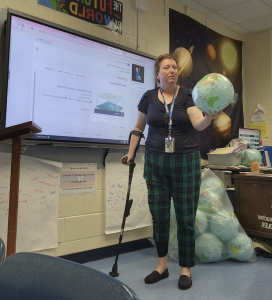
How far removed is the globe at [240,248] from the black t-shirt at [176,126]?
889 mm

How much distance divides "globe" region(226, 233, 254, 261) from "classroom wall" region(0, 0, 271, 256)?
774 millimetres

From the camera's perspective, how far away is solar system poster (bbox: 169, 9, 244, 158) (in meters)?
3.00

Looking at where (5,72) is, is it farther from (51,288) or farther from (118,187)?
(51,288)

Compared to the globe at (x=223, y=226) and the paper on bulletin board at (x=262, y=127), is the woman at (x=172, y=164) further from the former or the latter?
the paper on bulletin board at (x=262, y=127)

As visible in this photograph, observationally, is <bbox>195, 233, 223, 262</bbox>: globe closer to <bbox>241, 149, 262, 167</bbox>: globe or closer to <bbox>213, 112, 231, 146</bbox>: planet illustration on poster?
<bbox>241, 149, 262, 167</bbox>: globe

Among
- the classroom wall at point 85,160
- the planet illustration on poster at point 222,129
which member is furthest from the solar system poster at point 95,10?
the planet illustration on poster at point 222,129

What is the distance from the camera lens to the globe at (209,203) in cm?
212

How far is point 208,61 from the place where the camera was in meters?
3.36

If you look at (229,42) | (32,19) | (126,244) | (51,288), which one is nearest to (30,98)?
(32,19)

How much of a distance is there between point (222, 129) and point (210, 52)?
98cm

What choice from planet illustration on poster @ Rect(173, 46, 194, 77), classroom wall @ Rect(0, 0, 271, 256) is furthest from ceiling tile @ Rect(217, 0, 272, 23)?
classroom wall @ Rect(0, 0, 271, 256)

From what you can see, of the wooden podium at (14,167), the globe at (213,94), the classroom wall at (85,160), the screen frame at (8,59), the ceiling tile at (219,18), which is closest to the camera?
the wooden podium at (14,167)

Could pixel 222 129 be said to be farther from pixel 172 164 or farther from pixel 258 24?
pixel 172 164

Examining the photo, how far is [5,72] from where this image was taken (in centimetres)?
170
